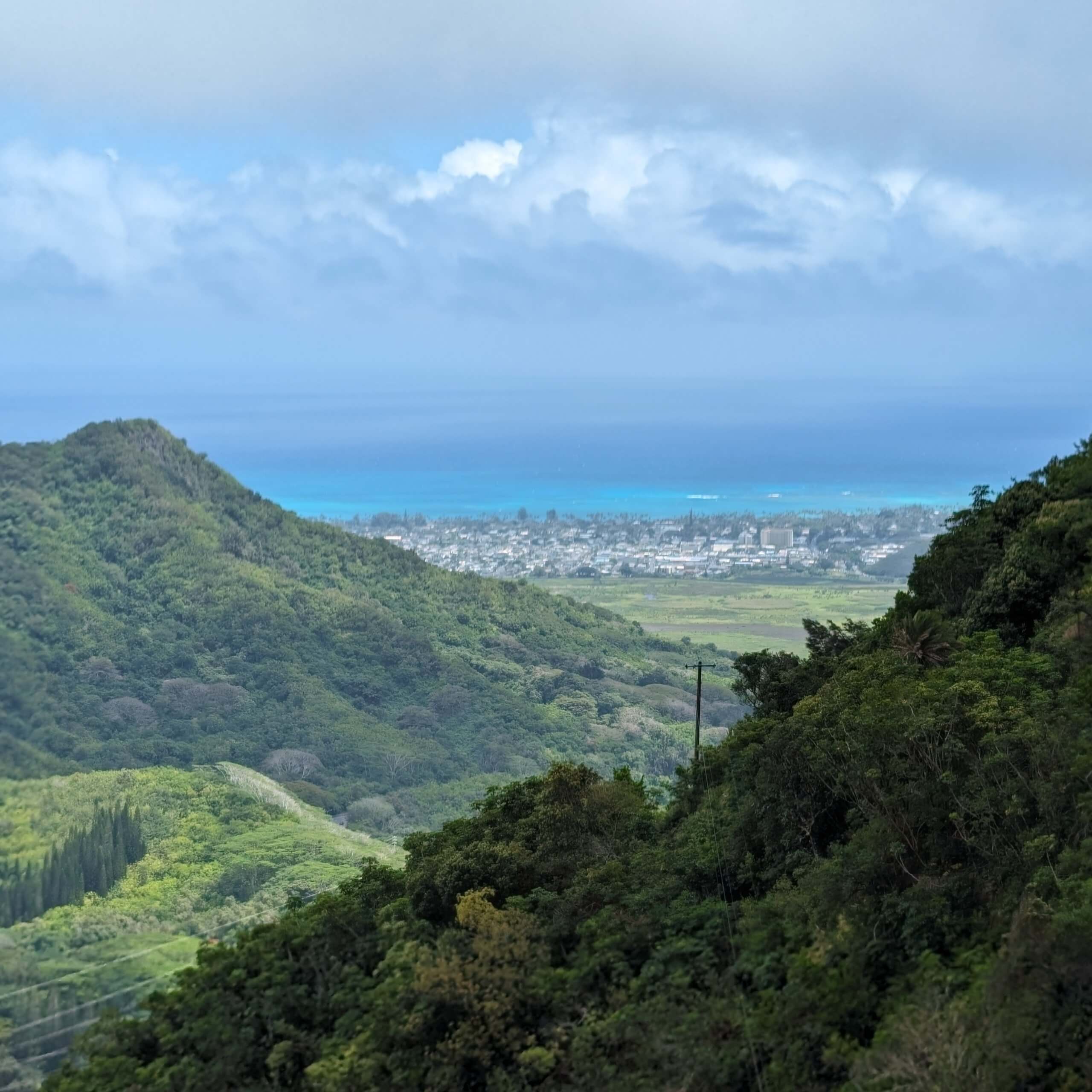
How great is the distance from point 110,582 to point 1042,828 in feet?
181

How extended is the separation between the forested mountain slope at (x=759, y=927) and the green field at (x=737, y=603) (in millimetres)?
44412

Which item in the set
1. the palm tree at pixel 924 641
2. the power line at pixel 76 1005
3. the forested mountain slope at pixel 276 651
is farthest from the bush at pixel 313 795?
the palm tree at pixel 924 641

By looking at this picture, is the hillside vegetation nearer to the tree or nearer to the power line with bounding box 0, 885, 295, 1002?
the power line with bounding box 0, 885, 295, 1002

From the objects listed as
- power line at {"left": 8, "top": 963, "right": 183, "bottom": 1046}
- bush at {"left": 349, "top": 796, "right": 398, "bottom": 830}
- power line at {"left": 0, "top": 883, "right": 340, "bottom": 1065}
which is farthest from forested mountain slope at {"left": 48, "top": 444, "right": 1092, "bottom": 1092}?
bush at {"left": 349, "top": 796, "right": 398, "bottom": 830}

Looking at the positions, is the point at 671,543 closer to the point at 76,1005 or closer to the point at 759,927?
the point at 76,1005

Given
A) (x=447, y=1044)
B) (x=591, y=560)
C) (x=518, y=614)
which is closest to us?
(x=447, y=1044)

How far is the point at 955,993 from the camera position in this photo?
31.8ft

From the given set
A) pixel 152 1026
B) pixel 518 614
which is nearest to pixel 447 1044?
pixel 152 1026

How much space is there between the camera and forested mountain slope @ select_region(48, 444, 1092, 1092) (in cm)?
955

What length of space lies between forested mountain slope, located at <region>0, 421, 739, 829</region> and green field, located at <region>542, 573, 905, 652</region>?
14.0 ft

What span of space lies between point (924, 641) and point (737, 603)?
60956 mm

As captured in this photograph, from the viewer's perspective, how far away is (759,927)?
1200 cm

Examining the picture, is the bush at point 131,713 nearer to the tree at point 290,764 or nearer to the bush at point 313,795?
the tree at point 290,764

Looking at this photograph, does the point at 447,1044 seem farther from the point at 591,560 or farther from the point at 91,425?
the point at 591,560
